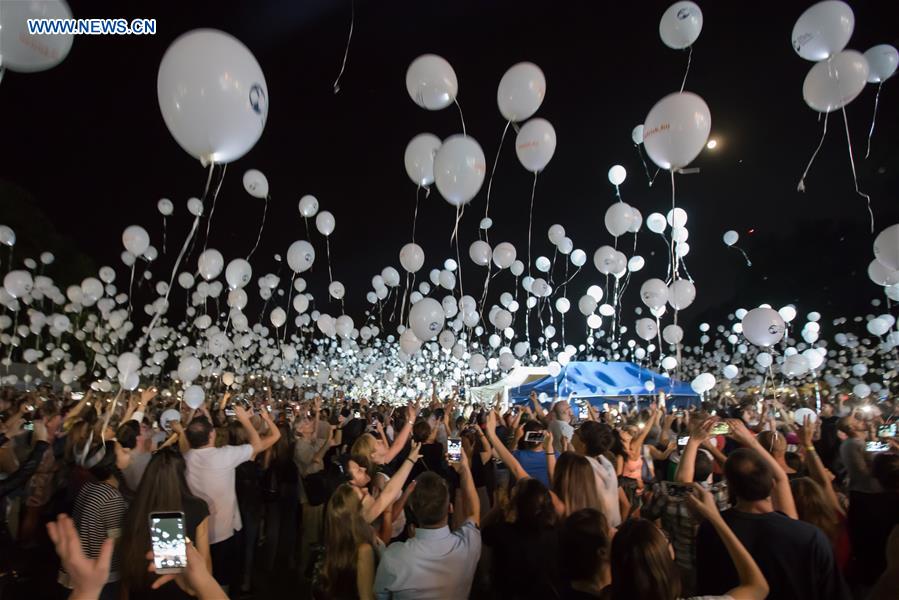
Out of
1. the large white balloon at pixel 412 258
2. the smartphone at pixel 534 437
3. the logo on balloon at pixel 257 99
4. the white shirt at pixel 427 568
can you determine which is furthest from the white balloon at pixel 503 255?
the white shirt at pixel 427 568

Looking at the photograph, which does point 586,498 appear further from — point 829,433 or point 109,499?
point 829,433

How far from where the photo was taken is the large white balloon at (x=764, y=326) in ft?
25.3

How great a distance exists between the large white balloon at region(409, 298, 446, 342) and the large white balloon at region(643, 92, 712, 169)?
12.2ft

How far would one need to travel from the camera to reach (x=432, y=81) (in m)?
6.26

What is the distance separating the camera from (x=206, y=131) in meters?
3.62

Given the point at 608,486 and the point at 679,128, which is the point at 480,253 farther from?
the point at 608,486

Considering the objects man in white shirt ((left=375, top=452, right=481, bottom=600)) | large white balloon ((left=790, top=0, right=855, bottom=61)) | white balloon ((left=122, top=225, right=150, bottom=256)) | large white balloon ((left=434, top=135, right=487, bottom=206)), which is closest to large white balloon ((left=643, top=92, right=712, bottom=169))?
large white balloon ((left=790, top=0, right=855, bottom=61))

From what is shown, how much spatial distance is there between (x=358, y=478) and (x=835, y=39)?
20.2 feet

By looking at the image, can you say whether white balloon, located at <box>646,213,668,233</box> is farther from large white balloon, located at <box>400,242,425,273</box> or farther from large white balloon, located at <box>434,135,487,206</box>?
large white balloon, located at <box>434,135,487,206</box>

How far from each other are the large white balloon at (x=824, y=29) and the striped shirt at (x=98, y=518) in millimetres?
7057

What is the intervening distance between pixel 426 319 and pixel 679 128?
13.4ft

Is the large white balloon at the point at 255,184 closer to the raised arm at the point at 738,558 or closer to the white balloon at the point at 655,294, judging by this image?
the white balloon at the point at 655,294

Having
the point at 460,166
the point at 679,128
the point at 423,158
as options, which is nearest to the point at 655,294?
the point at 679,128

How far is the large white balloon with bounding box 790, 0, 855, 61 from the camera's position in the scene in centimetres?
536
